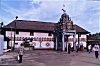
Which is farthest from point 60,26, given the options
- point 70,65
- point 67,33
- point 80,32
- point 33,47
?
point 70,65

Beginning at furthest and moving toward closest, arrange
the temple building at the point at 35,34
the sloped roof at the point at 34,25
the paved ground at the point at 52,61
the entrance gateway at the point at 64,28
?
the sloped roof at the point at 34,25, the temple building at the point at 35,34, the entrance gateway at the point at 64,28, the paved ground at the point at 52,61

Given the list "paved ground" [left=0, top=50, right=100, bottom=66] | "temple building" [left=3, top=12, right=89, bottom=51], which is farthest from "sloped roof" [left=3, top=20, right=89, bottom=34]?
"paved ground" [left=0, top=50, right=100, bottom=66]

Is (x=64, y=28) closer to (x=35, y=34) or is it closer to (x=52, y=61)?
(x=35, y=34)

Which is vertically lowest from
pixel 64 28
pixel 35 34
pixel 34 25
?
pixel 35 34

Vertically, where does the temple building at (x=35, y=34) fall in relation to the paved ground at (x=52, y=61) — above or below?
above

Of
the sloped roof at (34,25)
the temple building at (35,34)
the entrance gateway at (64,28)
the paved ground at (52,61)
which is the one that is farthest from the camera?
the sloped roof at (34,25)

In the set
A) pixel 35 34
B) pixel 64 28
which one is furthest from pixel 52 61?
pixel 35 34

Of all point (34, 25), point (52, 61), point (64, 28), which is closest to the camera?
point (52, 61)

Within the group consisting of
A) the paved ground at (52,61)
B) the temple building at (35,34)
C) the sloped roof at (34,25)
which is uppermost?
the sloped roof at (34,25)

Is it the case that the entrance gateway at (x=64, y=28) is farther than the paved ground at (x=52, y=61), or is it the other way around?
the entrance gateway at (x=64, y=28)

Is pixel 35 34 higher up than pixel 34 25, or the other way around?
pixel 34 25

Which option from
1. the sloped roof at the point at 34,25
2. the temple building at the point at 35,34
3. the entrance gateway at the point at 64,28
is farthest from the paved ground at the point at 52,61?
the sloped roof at the point at 34,25

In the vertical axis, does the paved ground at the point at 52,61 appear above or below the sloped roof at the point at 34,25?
below

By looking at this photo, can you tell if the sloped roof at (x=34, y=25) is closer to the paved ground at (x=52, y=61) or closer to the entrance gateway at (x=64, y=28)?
the entrance gateway at (x=64, y=28)
